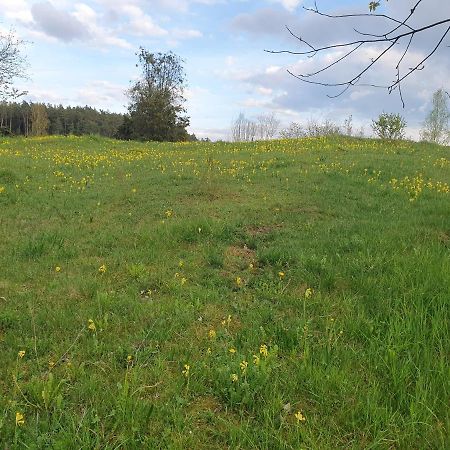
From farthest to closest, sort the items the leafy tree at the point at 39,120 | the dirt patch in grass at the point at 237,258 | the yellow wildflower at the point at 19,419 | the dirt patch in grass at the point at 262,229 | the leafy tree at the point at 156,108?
1. the leafy tree at the point at 39,120
2. the leafy tree at the point at 156,108
3. the dirt patch in grass at the point at 262,229
4. the dirt patch in grass at the point at 237,258
5. the yellow wildflower at the point at 19,419

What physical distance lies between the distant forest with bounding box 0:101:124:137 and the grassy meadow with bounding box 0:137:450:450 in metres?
82.2

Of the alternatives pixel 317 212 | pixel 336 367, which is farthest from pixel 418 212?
pixel 336 367

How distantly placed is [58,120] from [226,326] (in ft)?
318

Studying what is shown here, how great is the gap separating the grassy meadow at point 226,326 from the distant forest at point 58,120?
270 feet

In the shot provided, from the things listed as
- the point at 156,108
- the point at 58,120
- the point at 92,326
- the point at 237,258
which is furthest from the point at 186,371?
the point at 58,120

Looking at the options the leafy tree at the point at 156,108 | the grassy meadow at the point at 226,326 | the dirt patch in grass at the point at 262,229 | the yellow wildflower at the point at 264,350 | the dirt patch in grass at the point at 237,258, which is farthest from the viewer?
the leafy tree at the point at 156,108

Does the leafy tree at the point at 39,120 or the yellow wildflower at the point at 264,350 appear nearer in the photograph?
the yellow wildflower at the point at 264,350

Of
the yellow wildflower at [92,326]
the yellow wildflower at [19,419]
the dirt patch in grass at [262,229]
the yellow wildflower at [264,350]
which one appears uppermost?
the dirt patch in grass at [262,229]

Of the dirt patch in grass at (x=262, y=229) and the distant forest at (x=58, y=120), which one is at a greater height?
the distant forest at (x=58, y=120)

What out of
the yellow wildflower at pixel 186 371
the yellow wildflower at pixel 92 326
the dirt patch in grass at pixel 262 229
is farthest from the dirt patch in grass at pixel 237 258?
the yellow wildflower at pixel 186 371

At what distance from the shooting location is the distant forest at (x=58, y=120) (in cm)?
8675

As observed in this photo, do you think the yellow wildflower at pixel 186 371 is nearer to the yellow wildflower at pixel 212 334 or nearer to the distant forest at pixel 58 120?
the yellow wildflower at pixel 212 334

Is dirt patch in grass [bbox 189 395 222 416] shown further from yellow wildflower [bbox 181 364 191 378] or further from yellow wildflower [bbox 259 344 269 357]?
yellow wildflower [bbox 259 344 269 357]

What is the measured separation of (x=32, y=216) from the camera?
851 cm
